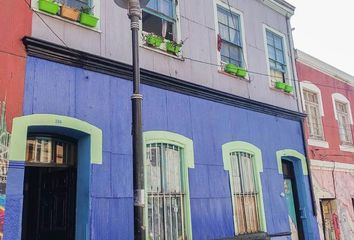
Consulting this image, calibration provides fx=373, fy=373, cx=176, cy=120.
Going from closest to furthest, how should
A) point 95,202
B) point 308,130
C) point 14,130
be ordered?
point 14,130 → point 95,202 → point 308,130

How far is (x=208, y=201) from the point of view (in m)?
7.68

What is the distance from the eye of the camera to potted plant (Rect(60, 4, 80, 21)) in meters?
6.17

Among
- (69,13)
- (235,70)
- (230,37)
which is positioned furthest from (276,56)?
(69,13)

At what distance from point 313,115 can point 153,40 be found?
7.10 meters

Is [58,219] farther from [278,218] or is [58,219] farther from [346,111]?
[346,111]

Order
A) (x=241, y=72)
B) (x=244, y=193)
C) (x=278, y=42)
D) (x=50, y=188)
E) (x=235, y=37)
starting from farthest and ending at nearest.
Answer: (x=278, y=42) → (x=235, y=37) → (x=241, y=72) → (x=244, y=193) → (x=50, y=188)

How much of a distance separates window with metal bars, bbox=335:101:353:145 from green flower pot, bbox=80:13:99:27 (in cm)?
1012

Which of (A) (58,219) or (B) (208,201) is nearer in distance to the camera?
(A) (58,219)

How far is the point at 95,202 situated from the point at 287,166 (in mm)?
6754

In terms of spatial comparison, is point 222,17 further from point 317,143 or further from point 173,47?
point 317,143

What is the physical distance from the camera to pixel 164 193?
7020 millimetres

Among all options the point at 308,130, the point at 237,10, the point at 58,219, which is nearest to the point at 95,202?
the point at 58,219

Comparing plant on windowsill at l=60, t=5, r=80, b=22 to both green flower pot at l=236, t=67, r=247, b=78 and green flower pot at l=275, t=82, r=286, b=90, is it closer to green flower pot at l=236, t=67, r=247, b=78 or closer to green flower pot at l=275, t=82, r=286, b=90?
green flower pot at l=236, t=67, r=247, b=78

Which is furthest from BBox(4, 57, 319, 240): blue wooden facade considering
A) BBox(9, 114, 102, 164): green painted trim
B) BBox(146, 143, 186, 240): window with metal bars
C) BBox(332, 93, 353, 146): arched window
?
BBox(332, 93, 353, 146): arched window
